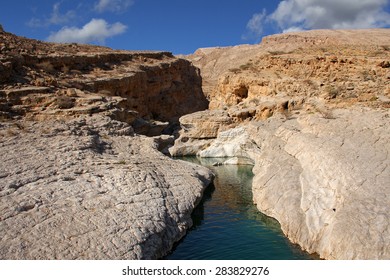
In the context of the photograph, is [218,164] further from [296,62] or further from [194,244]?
[194,244]

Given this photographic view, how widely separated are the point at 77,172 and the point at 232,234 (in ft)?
22.6

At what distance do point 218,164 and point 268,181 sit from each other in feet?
46.2

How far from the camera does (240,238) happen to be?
16562 mm

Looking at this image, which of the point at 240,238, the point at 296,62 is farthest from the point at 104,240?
the point at 296,62

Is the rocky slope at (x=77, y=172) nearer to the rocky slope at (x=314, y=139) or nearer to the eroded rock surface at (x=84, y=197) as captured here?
the eroded rock surface at (x=84, y=197)

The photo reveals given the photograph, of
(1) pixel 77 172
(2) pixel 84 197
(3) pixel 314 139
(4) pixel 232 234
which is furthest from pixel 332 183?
(1) pixel 77 172

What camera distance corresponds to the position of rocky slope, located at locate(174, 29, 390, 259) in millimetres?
13492

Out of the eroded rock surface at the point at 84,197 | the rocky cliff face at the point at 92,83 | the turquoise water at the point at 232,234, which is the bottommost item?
the turquoise water at the point at 232,234

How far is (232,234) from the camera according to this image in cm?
1708

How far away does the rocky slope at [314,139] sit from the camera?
13492 millimetres

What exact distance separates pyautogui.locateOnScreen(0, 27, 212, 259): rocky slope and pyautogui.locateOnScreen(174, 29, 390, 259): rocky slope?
166 inches

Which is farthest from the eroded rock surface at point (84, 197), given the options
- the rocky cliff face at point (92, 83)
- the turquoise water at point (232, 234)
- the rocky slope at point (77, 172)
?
the rocky cliff face at point (92, 83)

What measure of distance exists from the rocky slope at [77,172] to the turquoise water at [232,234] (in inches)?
30.7

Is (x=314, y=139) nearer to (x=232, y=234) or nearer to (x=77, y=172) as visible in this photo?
(x=232, y=234)
